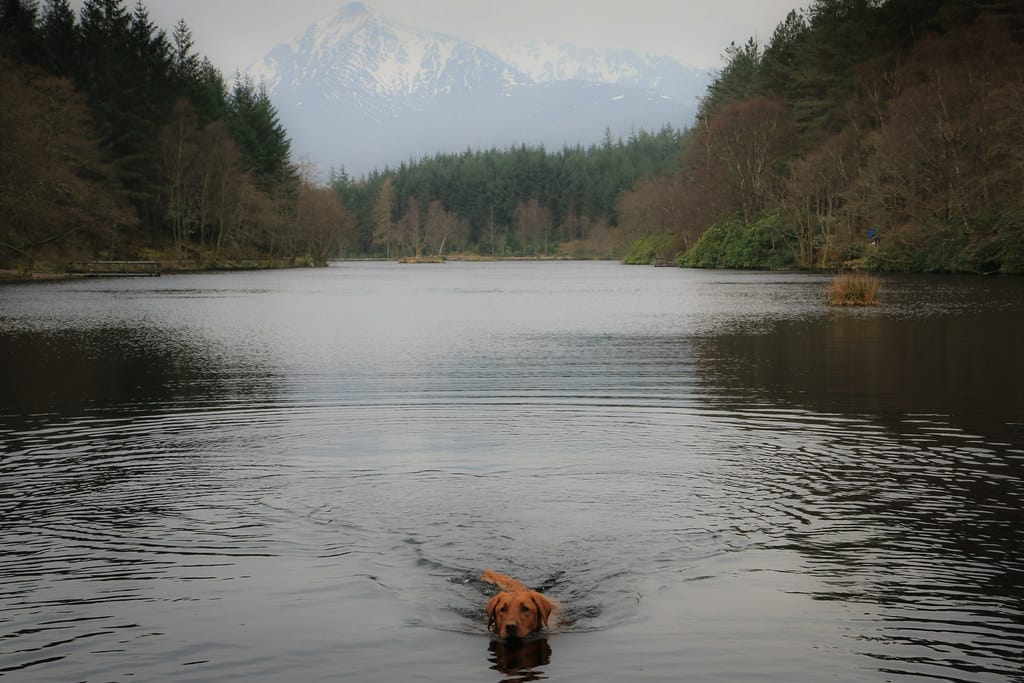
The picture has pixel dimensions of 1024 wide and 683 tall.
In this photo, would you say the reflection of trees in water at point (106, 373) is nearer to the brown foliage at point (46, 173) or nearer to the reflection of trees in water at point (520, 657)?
the reflection of trees in water at point (520, 657)

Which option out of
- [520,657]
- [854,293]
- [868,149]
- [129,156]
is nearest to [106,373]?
[520,657]

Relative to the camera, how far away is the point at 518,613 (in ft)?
23.3

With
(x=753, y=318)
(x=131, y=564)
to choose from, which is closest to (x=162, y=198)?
(x=753, y=318)

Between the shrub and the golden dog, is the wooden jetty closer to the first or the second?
the shrub

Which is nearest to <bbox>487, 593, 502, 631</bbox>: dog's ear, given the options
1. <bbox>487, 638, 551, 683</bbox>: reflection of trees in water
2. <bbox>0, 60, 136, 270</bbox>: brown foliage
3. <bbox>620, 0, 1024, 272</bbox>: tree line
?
<bbox>487, 638, 551, 683</bbox>: reflection of trees in water

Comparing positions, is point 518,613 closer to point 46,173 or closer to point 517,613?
point 517,613

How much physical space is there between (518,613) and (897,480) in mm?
6134

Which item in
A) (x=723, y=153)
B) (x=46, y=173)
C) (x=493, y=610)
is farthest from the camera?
(x=723, y=153)

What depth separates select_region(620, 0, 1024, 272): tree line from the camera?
6012 centimetres

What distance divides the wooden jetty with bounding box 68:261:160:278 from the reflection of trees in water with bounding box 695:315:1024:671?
6658 cm

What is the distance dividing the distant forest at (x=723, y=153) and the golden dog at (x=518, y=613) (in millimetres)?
52677

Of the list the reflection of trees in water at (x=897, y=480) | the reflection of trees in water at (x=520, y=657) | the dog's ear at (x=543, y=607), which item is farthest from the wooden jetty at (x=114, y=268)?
the reflection of trees in water at (x=520, y=657)

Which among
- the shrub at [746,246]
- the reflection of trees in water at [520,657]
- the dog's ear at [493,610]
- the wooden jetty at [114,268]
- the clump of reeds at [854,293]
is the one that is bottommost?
the reflection of trees in water at [520,657]

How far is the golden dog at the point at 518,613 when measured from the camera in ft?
23.2
